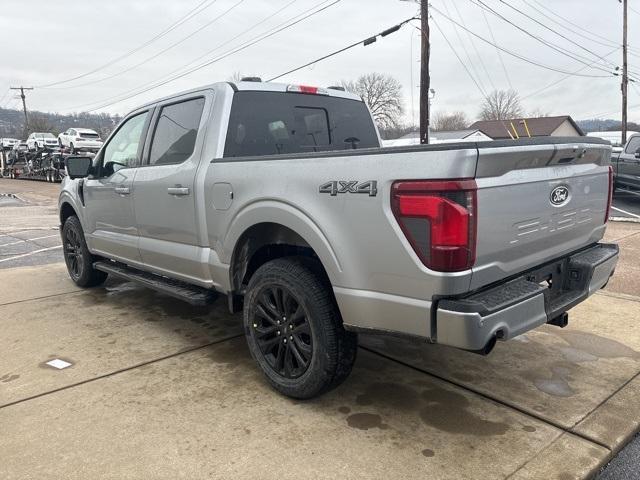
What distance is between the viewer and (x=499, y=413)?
3.04 metres

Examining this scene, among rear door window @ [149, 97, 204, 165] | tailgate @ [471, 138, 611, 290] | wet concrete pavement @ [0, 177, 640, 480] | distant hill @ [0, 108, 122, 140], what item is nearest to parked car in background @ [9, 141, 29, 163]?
distant hill @ [0, 108, 122, 140]

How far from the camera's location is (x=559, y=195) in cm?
288

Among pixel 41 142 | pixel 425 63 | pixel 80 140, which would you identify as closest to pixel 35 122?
pixel 41 142

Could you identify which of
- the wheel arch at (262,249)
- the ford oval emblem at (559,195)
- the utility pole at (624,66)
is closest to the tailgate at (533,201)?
the ford oval emblem at (559,195)

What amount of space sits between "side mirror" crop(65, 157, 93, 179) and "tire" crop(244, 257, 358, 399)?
274 centimetres

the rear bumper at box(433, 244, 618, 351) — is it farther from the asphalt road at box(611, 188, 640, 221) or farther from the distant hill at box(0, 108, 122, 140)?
the distant hill at box(0, 108, 122, 140)

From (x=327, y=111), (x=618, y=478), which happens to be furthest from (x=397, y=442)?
(x=327, y=111)

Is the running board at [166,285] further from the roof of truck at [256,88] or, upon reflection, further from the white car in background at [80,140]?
the white car in background at [80,140]

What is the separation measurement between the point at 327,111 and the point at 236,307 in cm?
188

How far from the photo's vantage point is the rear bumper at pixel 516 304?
2.35m

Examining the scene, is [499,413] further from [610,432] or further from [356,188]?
[356,188]

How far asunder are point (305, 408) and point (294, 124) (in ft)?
7.27

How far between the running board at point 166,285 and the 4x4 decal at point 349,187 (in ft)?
4.96

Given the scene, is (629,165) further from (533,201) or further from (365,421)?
(365,421)
